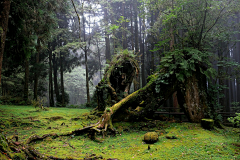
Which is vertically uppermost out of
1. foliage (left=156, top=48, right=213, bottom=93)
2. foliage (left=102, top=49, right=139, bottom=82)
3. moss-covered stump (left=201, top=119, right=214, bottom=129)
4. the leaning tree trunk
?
foliage (left=102, top=49, right=139, bottom=82)

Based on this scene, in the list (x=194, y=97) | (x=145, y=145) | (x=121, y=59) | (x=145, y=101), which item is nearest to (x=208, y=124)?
(x=194, y=97)

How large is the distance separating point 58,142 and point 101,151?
1621 millimetres

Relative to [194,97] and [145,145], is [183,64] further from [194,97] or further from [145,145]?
[145,145]

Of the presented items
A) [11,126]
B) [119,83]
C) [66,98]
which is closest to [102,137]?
[11,126]

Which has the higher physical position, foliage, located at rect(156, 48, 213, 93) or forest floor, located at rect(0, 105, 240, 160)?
foliage, located at rect(156, 48, 213, 93)

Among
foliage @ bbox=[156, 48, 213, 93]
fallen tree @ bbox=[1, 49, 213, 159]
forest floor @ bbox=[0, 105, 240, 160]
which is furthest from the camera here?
fallen tree @ bbox=[1, 49, 213, 159]

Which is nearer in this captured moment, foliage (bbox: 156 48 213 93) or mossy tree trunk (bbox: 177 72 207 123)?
foliage (bbox: 156 48 213 93)

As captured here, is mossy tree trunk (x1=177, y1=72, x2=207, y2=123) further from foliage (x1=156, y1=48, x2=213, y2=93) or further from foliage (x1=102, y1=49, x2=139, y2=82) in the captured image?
foliage (x1=102, y1=49, x2=139, y2=82)

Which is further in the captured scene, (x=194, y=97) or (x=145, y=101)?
(x=145, y=101)

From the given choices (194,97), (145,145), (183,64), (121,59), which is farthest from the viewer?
(121,59)

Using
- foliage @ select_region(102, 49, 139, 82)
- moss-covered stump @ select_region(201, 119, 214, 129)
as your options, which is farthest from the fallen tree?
foliage @ select_region(102, 49, 139, 82)

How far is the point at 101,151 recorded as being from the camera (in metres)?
4.73

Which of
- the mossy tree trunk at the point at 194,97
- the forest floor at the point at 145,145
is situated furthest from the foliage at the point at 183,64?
the forest floor at the point at 145,145

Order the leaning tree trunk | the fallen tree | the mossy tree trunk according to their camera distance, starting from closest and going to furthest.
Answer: the fallen tree → the mossy tree trunk → the leaning tree trunk
